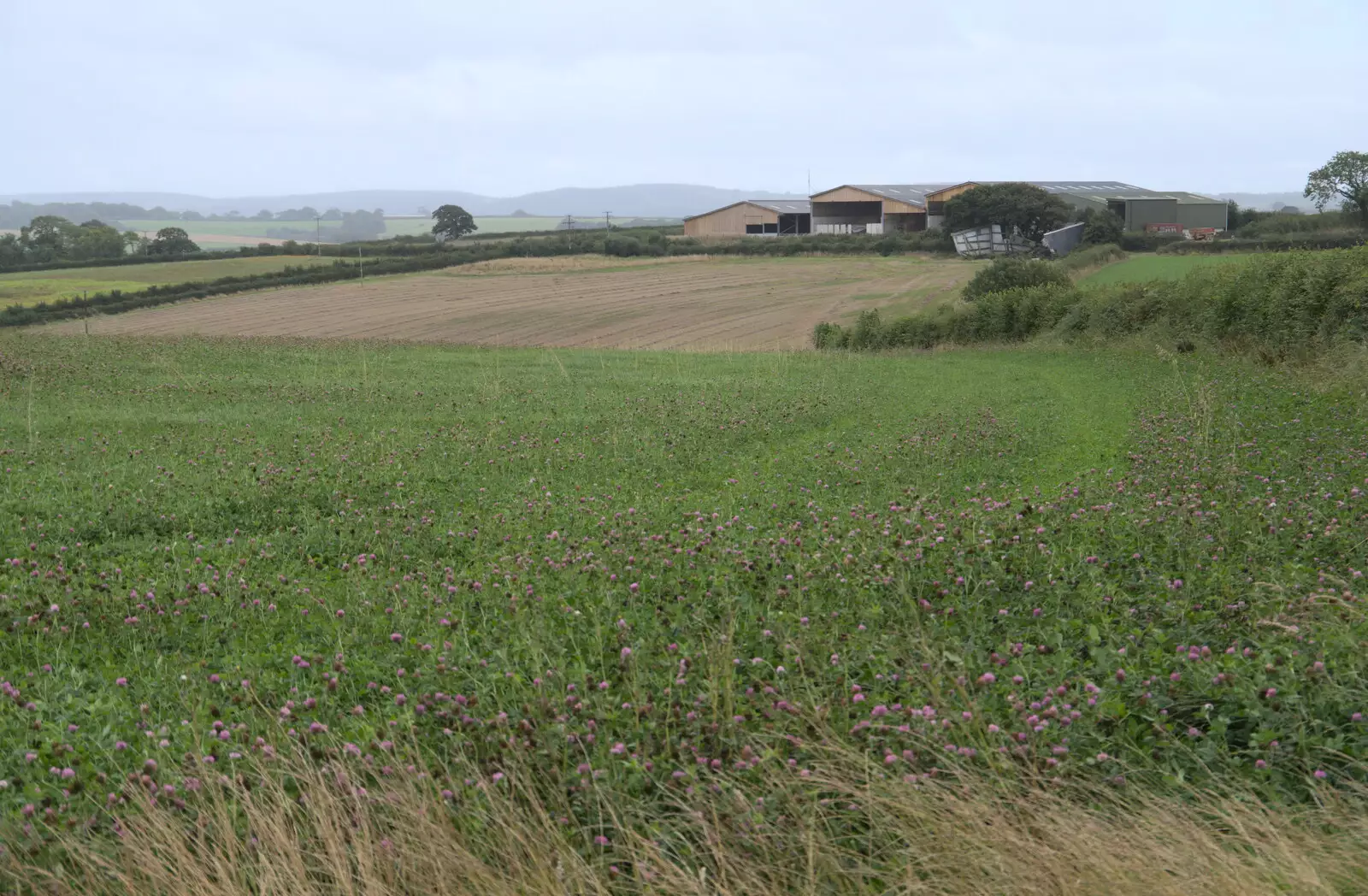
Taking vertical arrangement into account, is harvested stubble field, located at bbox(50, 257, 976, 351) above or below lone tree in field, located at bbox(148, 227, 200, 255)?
below

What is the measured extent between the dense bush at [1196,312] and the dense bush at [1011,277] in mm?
3018

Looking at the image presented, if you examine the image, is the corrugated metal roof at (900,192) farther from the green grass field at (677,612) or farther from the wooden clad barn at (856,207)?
the green grass field at (677,612)

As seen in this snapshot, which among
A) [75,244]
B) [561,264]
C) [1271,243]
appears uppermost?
[75,244]

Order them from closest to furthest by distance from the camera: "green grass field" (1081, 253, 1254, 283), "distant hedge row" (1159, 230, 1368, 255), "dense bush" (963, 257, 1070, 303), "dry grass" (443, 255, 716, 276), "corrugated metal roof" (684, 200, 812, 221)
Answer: "dense bush" (963, 257, 1070, 303), "green grass field" (1081, 253, 1254, 283), "distant hedge row" (1159, 230, 1368, 255), "dry grass" (443, 255, 716, 276), "corrugated metal roof" (684, 200, 812, 221)

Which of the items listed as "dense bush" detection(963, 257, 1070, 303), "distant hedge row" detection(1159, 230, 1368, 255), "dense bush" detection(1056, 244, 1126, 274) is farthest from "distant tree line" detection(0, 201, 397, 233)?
"dense bush" detection(963, 257, 1070, 303)

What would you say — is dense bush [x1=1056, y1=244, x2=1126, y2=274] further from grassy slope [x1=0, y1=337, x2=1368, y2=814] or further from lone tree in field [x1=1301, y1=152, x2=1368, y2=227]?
grassy slope [x1=0, y1=337, x2=1368, y2=814]

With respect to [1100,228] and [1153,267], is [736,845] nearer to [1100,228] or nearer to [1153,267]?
[1153,267]

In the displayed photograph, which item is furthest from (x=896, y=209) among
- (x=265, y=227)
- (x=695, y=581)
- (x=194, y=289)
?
(x=265, y=227)

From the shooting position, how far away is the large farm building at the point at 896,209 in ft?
269

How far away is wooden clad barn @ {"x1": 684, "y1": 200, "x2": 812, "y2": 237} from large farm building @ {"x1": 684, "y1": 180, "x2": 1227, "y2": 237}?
0.24 feet

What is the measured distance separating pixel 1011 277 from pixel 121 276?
2039 inches

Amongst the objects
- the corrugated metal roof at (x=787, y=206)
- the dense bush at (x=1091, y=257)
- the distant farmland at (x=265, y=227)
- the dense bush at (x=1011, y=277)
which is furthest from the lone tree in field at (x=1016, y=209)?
the distant farmland at (x=265, y=227)

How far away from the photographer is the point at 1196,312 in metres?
29.0

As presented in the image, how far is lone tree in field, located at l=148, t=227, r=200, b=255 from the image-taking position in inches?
3071
